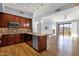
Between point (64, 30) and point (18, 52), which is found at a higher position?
point (64, 30)

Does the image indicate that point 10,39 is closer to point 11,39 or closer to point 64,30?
point 11,39

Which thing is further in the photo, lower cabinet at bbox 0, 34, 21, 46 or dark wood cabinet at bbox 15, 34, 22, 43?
dark wood cabinet at bbox 15, 34, 22, 43

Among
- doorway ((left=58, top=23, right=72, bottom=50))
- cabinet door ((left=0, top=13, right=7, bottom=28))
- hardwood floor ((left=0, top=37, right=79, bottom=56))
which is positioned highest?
cabinet door ((left=0, top=13, right=7, bottom=28))

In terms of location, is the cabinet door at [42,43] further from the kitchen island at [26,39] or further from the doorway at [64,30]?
the doorway at [64,30]

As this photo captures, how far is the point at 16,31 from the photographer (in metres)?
4.38

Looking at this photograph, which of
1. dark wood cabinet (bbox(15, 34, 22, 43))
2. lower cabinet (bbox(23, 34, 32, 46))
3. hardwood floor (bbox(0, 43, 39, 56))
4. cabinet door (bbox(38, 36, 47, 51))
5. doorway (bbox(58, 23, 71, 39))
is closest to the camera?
doorway (bbox(58, 23, 71, 39))

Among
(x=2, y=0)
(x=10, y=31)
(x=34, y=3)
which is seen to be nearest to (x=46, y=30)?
(x=34, y=3)

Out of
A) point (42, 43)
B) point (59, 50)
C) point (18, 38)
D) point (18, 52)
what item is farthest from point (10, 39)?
point (59, 50)

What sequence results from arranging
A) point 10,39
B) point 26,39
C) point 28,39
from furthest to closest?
point 26,39
point 28,39
point 10,39

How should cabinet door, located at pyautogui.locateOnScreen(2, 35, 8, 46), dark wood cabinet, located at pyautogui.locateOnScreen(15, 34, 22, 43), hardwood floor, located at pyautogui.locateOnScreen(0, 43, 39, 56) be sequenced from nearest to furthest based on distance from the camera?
hardwood floor, located at pyautogui.locateOnScreen(0, 43, 39, 56)
cabinet door, located at pyautogui.locateOnScreen(2, 35, 8, 46)
dark wood cabinet, located at pyautogui.locateOnScreen(15, 34, 22, 43)

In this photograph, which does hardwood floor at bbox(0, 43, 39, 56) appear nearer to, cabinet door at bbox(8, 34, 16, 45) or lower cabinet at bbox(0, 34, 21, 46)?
lower cabinet at bbox(0, 34, 21, 46)

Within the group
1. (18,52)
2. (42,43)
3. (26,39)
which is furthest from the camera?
(26,39)

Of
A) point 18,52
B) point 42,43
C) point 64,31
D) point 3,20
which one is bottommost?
point 18,52

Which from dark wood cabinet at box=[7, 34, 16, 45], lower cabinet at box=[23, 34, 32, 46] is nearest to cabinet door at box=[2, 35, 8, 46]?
dark wood cabinet at box=[7, 34, 16, 45]
